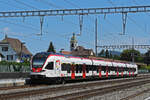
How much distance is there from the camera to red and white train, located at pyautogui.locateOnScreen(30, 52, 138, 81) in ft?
83.7

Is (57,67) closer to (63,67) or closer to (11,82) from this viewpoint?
(63,67)

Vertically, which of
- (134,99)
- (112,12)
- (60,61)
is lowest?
(134,99)

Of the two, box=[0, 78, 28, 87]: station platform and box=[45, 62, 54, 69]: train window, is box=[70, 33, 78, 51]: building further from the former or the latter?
box=[45, 62, 54, 69]: train window

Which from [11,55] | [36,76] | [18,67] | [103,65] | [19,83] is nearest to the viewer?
[36,76]

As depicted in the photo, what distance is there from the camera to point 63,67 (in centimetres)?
2762

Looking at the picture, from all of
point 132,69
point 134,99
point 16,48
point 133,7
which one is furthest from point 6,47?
point 134,99

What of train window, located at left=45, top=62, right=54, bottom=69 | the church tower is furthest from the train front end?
the church tower

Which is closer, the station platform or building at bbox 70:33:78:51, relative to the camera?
the station platform

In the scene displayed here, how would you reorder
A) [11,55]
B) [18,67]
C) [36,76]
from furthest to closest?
[11,55]
[18,67]
[36,76]

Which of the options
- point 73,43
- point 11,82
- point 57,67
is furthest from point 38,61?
point 73,43

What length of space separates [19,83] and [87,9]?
31.1 feet

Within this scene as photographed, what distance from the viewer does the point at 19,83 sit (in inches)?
1093

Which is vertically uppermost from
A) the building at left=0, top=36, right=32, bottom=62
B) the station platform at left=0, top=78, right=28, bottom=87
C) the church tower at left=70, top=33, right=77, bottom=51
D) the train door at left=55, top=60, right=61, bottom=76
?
the church tower at left=70, top=33, right=77, bottom=51

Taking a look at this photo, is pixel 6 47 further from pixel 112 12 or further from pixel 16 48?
pixel 112 12
